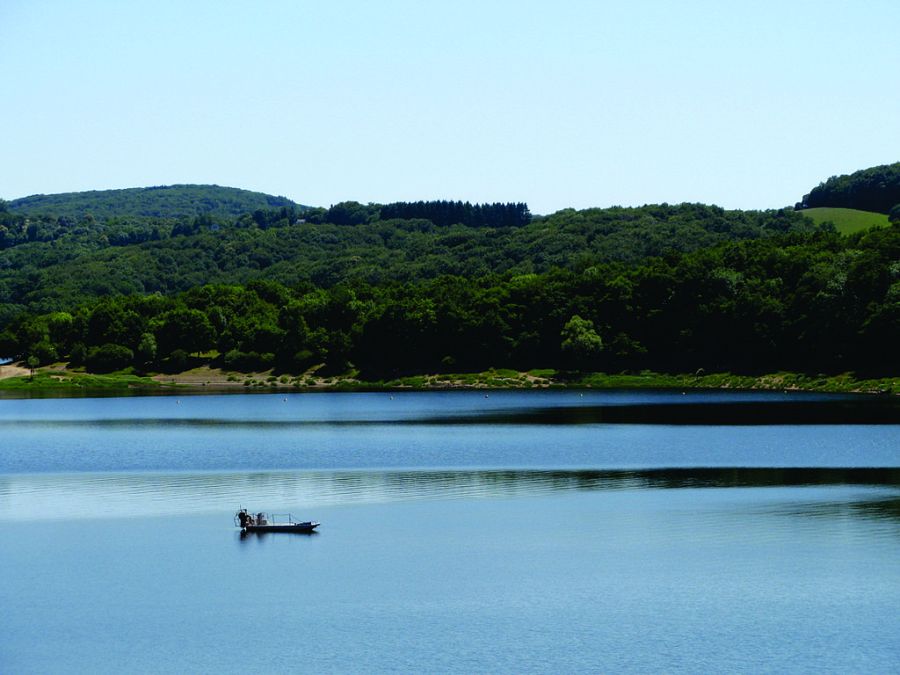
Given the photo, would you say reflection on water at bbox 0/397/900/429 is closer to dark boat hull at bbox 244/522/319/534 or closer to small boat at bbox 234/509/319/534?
small boat at bbox 234/509/319/534

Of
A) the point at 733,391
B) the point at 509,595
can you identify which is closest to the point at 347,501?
the point at 509,595

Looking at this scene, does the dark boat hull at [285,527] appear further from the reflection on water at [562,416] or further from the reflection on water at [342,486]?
the reflection on water at [562,416]

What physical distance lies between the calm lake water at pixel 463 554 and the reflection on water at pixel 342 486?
1.10ft

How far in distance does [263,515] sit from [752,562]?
26124mm

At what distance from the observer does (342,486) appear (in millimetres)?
81875

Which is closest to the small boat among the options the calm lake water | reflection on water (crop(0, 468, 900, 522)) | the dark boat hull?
the dark boat hull

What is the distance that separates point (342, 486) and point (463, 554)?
78.0 ft

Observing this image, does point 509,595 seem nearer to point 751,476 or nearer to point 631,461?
point 751,476

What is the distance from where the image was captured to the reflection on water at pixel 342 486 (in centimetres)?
7325

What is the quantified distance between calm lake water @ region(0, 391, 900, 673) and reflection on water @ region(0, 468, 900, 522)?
34cm

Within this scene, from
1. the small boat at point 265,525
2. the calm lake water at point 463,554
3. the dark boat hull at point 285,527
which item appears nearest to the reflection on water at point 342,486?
the calm lake water at point 463,554

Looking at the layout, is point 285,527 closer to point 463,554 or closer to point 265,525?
point 265,525

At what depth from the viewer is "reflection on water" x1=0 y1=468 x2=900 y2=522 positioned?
240 feet

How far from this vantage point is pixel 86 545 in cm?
6256
